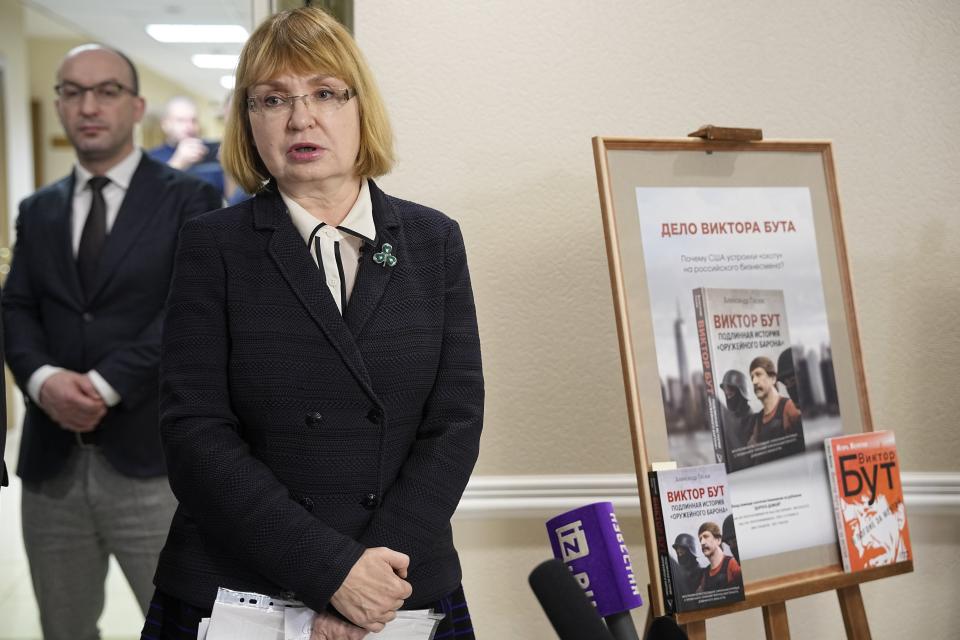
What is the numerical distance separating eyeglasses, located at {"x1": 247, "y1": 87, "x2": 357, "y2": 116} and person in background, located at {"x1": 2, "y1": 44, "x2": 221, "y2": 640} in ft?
3.62

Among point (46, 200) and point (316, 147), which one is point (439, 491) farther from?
point (46, 200)

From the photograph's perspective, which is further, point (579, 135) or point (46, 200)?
point (46, 200)

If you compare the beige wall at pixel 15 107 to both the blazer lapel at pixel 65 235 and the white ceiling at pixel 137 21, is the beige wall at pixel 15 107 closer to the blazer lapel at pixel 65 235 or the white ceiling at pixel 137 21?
the white ceiling at pixel 137 21

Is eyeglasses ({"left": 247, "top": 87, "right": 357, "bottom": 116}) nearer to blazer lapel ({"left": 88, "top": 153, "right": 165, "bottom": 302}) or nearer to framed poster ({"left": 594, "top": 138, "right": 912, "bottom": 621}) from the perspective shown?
framed poster ({"left": 594, "top": 138, "right": 912, "bottom": 621})

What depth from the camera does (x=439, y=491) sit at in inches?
56.4

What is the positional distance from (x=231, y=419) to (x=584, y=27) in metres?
1.38

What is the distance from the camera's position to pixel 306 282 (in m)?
1.42

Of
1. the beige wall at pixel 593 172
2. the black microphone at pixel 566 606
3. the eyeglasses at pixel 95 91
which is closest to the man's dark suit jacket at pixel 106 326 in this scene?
the eyeglasses at pixel 95 91

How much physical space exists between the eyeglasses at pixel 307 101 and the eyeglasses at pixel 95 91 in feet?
4.19

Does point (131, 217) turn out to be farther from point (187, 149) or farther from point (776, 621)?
point (187, 149)

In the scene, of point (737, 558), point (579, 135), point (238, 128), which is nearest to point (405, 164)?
point (579, 135)

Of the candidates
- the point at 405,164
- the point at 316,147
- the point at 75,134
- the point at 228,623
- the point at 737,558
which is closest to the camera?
the point at 228,623

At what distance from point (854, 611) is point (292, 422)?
4.22 feet

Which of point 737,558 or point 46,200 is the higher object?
point 46,200
